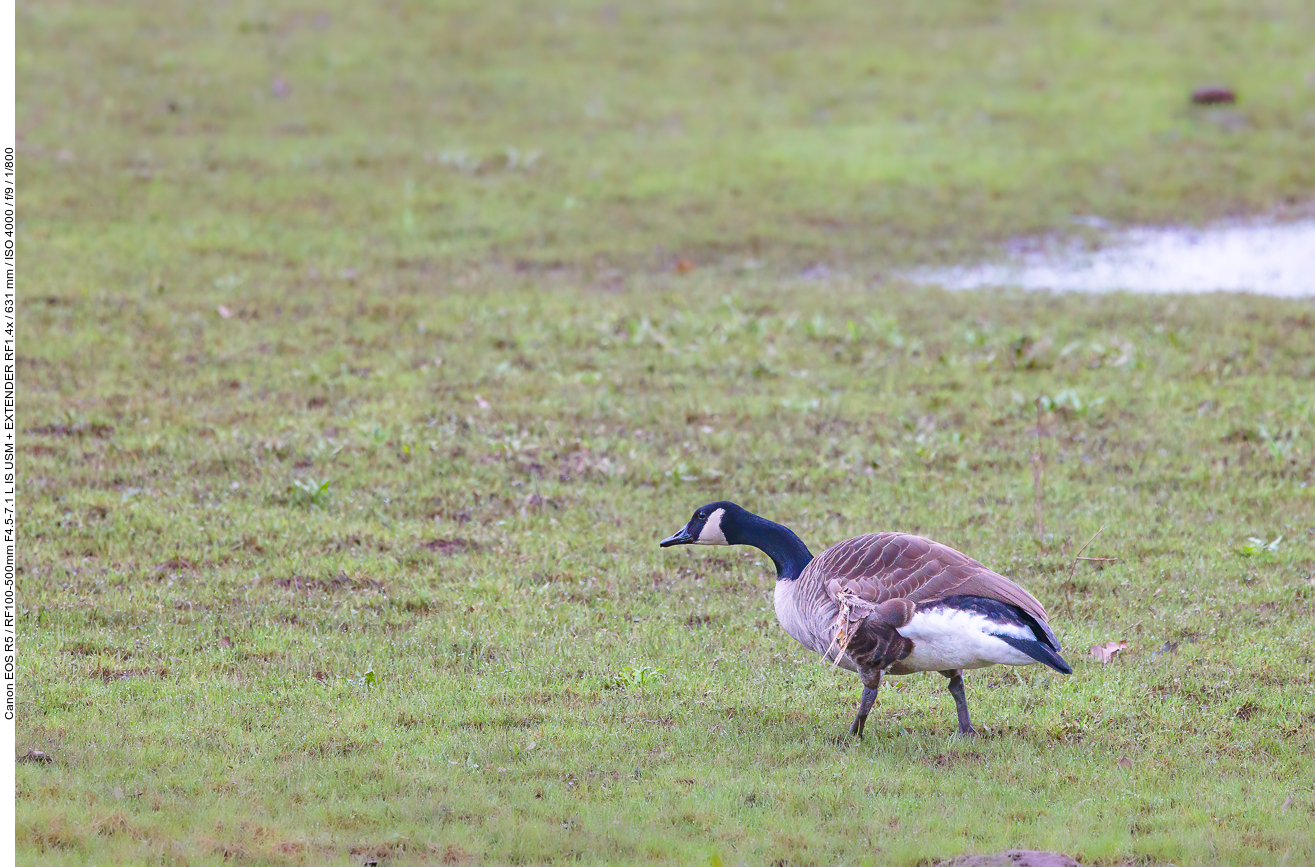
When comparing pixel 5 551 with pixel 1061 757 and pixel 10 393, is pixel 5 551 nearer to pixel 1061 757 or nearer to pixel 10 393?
pixel 10 393

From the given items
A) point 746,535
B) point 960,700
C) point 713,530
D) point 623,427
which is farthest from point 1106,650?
point 623,427

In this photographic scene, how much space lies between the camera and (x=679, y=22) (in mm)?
33875

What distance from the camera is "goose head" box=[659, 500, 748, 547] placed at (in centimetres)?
1038

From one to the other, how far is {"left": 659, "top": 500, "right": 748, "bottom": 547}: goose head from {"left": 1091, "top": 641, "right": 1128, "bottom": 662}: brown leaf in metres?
2.81

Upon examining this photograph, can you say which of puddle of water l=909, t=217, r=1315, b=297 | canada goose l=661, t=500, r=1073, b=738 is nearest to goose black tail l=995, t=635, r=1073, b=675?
canada goose l=661, t=500, r=1073, b=738

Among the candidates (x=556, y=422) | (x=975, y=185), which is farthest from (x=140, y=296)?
(x=975, y=185)

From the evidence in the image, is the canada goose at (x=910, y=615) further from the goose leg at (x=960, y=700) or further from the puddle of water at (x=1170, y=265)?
the puddle of water at (x=1170, y=265)

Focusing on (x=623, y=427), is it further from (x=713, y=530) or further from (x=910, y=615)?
(x=910, y=615)

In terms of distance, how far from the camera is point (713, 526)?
1047 centimetres

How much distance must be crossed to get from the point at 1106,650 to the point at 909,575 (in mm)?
2583

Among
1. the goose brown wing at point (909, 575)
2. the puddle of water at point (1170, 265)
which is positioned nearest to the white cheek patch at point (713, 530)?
the goose brown wing at point (909, 575)

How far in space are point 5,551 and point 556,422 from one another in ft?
21.4

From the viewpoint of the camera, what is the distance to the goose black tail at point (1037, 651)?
27.2ft

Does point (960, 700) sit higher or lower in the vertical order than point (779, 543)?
lower
